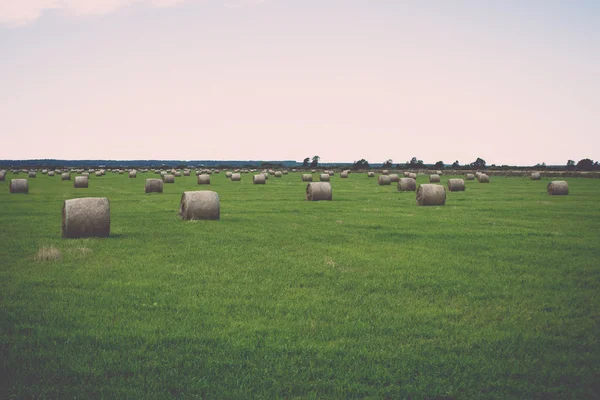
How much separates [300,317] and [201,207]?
12762 millimetres

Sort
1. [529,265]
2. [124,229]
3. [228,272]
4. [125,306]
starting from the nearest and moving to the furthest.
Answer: [125,306], [228,272], [529,265], [124,229]

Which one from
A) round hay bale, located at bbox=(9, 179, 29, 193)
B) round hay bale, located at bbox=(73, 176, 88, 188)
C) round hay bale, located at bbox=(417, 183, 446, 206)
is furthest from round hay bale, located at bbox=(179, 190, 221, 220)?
round hay bale, located at bbox=(73, 176, 88, 188)

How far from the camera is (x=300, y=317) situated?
8203mm

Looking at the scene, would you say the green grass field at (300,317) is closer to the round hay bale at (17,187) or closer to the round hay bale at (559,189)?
the round hay bale at (559,189)

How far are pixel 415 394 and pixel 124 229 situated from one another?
14.4 metres

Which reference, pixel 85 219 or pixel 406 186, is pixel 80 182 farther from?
pixel 85 219

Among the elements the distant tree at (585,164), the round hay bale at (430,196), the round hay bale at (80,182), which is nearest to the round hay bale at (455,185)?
the round hay bale at (430,196)

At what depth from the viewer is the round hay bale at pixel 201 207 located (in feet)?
66.5

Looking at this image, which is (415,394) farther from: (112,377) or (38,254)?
(38,254)

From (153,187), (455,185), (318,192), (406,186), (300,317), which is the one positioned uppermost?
(455,185)

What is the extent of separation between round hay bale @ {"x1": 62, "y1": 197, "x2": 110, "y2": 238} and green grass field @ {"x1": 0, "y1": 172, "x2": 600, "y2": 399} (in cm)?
51

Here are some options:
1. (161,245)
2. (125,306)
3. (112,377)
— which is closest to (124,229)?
(161,245)

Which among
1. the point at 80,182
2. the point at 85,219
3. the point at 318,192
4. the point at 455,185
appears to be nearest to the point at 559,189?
the point at 455,185

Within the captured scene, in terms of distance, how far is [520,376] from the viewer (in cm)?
632
